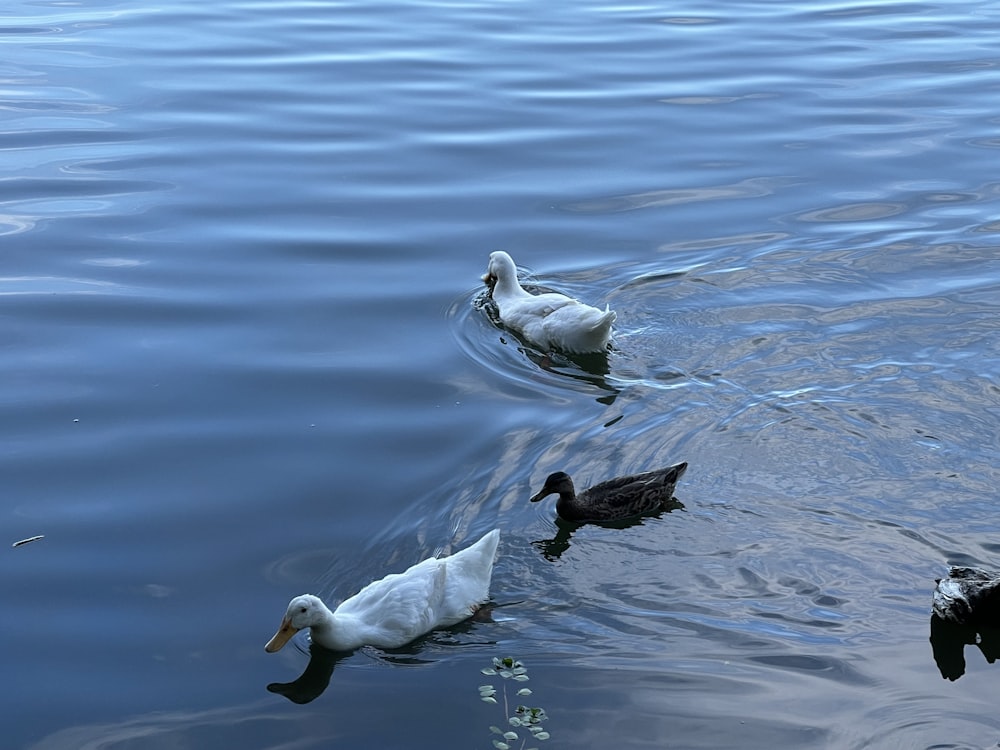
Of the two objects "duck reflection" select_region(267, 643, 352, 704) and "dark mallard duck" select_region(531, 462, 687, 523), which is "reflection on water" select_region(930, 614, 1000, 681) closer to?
"dark mallard duck" select_region(531, 462, 687, 523)

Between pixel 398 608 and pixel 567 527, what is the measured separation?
161cm

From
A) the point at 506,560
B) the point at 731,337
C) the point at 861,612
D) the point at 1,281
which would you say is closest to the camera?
the point at 861,612

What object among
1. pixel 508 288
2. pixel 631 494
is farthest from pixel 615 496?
pixel 508 288

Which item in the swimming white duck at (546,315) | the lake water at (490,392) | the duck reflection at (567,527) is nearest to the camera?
the lake water at (490,392)

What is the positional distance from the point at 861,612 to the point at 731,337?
12.4ft

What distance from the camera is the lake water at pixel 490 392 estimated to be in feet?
23.8

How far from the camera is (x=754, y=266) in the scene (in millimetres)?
12555

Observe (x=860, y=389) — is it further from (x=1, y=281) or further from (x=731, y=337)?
(x=1, y=281)

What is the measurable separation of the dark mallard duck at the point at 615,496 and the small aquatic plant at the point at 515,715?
5.71ft

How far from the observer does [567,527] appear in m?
8.80

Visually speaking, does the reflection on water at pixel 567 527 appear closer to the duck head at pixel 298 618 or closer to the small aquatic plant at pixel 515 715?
the small aquatic plant at pixel 515 715

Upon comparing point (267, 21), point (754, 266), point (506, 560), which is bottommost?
point (506, 560)

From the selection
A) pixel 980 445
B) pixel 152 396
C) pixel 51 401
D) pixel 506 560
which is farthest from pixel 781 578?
pixel 51 401

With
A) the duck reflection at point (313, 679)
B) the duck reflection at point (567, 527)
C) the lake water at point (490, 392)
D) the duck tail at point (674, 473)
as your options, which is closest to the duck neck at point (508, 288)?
the lake water at point (490, 392)
